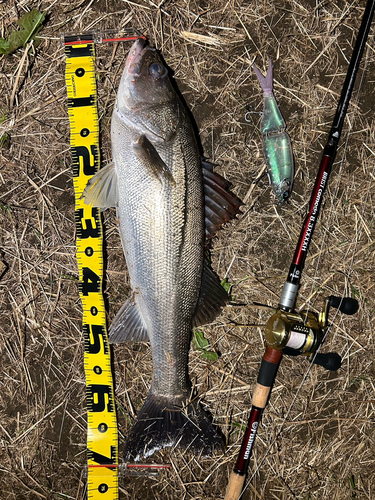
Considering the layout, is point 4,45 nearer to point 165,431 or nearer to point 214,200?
point 214,200

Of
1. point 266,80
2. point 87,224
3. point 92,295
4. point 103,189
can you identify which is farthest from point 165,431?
point 266,80

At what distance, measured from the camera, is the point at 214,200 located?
2838 millimetres

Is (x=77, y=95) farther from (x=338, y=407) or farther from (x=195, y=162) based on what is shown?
(x=338, y=407)

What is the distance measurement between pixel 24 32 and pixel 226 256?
2505mm

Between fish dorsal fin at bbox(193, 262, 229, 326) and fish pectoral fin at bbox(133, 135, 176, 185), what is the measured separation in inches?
31.1

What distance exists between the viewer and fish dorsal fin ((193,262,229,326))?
2863mm

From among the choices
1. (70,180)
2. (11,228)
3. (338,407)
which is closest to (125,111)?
(70,180)

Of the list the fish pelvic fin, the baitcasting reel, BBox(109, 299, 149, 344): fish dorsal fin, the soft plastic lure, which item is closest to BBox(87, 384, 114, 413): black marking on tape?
BBox(109, 299, 149, 344): fish dorsal fin

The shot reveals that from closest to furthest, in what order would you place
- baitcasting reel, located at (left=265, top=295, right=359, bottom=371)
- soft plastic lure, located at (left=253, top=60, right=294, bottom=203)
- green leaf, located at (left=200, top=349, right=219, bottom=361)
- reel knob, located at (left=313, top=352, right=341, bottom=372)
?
baitcasting reel, located at (left=265, top=295, right=359, bottom=371)
reel knob, located at (left=313, top=352, right=341, bottom=372)
soft plastic lure, located at (left=253, top=60, right=294, bottom=203)
green leaf, located at (left=200, top=349, right=219, bottom=361)

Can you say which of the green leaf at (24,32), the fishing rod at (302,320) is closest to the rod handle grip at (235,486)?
the fishing rod at (302,320)

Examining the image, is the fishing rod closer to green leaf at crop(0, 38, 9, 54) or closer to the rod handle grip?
the rod handle grip

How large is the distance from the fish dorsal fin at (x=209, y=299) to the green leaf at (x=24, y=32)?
2419 millimetres

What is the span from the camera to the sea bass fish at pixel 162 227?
2547mm

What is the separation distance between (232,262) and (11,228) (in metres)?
1.91
